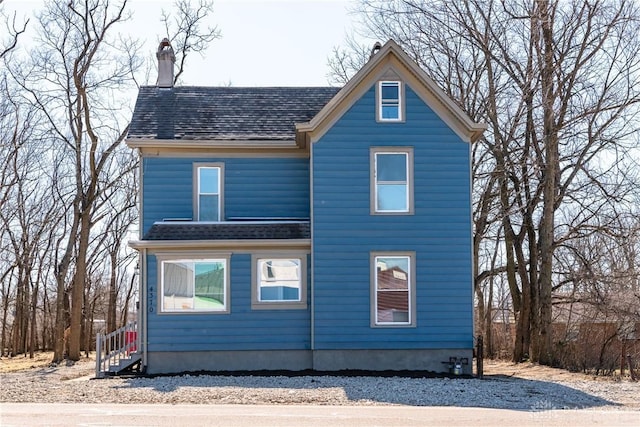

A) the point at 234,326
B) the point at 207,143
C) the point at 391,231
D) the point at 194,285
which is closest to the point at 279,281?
the point at 234,326

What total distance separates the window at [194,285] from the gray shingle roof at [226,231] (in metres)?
0.62

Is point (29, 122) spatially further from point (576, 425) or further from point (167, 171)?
point (576, 425)

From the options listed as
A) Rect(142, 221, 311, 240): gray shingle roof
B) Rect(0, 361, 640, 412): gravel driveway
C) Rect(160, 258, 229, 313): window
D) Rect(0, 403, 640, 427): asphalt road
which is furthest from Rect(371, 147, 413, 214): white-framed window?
Rect(0, 403, 640, 427): asphalt road

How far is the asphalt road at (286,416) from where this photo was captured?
12.0 metres

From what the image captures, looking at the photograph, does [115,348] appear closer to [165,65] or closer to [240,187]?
[240,187]

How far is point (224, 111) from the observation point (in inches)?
937

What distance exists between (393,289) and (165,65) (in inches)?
402

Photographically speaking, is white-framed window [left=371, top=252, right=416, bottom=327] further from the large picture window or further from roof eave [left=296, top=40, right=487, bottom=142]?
the large picture window

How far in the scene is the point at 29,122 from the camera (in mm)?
37312

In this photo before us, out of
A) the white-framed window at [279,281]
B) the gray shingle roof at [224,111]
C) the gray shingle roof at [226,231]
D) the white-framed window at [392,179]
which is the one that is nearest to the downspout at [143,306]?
the gray shingle roof at [226,231]

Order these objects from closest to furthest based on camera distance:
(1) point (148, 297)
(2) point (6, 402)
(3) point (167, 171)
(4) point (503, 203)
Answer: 1. (2) point (6, 402)
2. (1) point (148, 297)
3. (3) point (167, 171)
4. (4) point (503, 203)

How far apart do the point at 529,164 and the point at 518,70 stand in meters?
3.16

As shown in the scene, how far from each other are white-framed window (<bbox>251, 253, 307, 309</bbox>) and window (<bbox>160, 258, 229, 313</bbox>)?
2.53 ft

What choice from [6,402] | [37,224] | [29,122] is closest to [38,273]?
[37,224]
